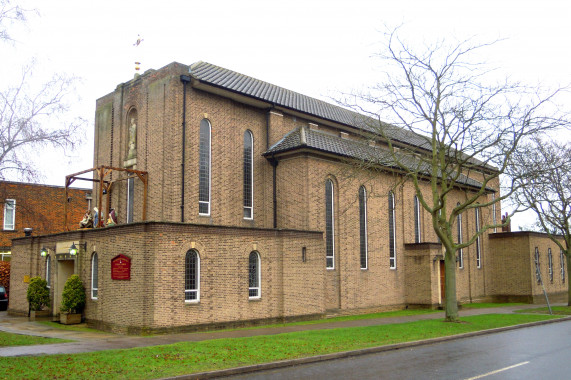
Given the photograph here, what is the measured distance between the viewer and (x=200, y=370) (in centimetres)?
1087

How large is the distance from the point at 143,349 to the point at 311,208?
12821mm

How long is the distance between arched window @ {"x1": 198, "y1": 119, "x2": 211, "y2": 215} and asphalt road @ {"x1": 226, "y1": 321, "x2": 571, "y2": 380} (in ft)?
39.7

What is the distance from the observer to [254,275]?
2103cm

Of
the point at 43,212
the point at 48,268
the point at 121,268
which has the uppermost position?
the point at 43,212

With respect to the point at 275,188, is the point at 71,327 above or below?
below

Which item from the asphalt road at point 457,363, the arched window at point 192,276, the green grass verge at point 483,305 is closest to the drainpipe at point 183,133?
the arched window at point 192,276

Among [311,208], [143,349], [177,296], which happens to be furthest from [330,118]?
[143,349]

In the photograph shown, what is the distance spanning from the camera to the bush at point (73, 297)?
2017cm

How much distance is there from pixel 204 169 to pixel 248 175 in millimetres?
2699

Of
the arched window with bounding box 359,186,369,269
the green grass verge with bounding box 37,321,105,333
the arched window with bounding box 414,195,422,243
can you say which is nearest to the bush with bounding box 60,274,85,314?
the green grass verge with bounding box 37,321,105,333

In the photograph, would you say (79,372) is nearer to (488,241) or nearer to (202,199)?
(202,199)

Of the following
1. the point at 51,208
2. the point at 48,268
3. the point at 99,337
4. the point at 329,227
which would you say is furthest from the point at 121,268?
the point at 51,208

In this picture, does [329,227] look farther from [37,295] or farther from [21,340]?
[21,340]

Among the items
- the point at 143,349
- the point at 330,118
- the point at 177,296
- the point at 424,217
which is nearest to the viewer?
the point at 143,349
